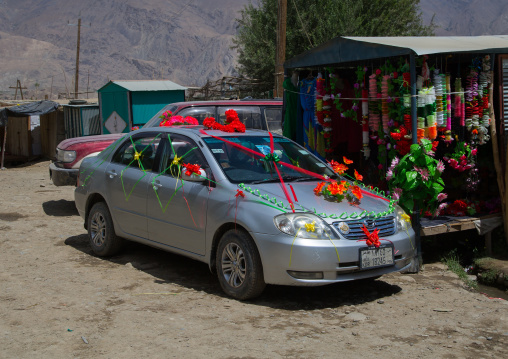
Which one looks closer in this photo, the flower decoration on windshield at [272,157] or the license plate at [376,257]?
the license plate at [376,257]

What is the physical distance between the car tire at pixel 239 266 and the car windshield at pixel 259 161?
644 mm

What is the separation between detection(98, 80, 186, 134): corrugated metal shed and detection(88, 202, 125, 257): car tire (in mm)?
9542

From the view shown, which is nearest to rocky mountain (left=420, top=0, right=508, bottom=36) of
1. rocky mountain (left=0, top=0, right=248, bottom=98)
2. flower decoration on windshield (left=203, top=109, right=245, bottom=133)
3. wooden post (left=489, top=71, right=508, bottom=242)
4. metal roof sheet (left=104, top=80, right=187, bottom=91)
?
rocky mountain (left=0, top=0, right=248, bottom=98)

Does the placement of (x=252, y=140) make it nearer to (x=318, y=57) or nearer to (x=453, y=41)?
(x=318, y=57)

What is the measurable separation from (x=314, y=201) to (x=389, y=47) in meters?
2.38

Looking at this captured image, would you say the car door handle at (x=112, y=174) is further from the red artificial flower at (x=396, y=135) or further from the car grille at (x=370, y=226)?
the red artificial flower at (x=396, y=135)

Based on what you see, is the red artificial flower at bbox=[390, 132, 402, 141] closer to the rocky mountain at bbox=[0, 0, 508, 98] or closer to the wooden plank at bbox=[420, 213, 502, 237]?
the wooden plank at bbox=[420, 213, 502, 237]

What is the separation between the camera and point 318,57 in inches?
342

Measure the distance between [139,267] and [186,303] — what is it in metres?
1.58

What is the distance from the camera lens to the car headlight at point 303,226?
5.46 meters

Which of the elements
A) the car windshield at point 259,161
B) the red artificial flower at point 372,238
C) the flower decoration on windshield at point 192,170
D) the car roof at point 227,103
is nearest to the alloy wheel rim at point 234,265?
the car windshield at point 259,161

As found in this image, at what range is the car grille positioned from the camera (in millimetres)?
5605

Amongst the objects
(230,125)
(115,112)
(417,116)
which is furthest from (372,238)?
(115,112)

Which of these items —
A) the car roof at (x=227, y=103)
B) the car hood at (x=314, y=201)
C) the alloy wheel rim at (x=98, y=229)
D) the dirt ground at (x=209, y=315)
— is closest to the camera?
the dirt ground at (x=209, y=315)
